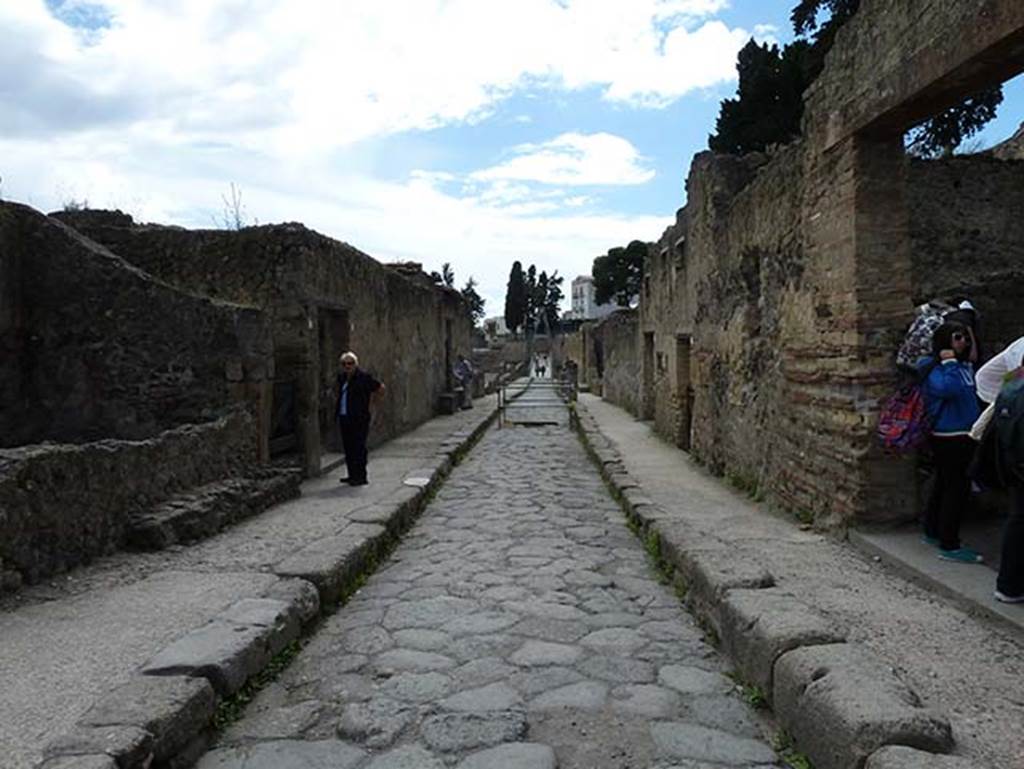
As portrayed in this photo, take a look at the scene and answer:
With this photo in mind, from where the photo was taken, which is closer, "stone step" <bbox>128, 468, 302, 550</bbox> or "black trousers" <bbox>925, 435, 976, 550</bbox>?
"black trousers" <bbox>925, 435, 976, 550</bbox>

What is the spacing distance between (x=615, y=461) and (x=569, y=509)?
7.69ft

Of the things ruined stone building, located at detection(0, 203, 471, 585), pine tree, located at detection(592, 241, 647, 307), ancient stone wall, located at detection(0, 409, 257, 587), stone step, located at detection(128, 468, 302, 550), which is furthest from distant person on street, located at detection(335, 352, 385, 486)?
pine tree, located at detection(592, 241, 647, 307)

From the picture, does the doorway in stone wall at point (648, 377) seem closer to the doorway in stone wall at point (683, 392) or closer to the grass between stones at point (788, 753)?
the doorway in stone wall at point (683, 392)

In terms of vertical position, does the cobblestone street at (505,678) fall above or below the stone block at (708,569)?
below

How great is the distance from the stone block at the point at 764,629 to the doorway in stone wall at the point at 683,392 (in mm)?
8298

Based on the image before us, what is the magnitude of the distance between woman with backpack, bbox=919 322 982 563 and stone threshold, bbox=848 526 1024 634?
0.15 meters

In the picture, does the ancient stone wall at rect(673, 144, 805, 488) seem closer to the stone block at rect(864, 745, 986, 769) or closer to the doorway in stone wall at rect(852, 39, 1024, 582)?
the doorway in stone wall at rect(852, 39, 1024, 582)

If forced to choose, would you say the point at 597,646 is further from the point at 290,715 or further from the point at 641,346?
the point at 641,346

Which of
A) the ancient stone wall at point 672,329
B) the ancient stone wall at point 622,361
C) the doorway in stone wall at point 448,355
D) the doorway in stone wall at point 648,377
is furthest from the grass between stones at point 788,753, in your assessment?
the doorway in stone wall at point 448,355

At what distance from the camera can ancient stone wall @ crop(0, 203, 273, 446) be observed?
7.42 m

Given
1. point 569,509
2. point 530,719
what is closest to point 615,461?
point 569,509

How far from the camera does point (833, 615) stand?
4.15 m

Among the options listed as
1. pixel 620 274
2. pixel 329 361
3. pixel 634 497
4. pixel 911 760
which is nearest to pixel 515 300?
pixel 620 274

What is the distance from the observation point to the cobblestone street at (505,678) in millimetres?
3146
